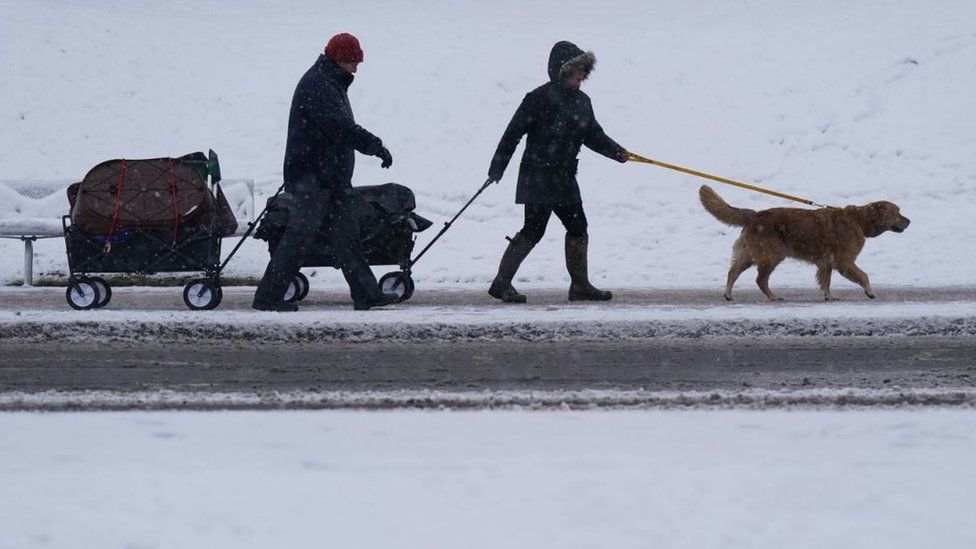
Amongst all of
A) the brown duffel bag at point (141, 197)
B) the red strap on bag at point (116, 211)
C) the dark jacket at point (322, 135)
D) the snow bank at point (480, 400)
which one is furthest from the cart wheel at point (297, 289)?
the snow bank at point (480, 400)

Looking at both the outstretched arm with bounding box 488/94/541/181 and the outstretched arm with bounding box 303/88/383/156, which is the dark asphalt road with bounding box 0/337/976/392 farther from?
the outstretched arm with bounding box 488/94/541/181

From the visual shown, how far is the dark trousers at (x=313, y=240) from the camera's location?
8.09 meters

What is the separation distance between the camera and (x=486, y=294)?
10188mm

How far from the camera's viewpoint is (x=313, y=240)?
831 centimetres

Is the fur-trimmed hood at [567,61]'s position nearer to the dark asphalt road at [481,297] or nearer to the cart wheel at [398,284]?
the dark asphalt road at [481,297]

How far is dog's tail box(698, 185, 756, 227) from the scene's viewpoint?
940 cm

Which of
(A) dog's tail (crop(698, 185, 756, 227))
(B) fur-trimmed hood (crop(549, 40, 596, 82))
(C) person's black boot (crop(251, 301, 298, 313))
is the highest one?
(B) fur-trimmed hood (crop(549, 40, 596, 82))

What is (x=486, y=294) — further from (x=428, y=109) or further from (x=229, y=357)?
(x=428, y=109)

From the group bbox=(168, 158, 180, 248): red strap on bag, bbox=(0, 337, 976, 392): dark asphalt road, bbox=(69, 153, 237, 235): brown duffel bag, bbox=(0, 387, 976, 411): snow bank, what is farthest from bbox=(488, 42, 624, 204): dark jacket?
bbox=(0, 387, 976, 411): snow bank

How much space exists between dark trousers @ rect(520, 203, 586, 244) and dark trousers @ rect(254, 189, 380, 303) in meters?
1.49

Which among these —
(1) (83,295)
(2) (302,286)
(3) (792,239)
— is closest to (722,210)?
(3) (792,239)
